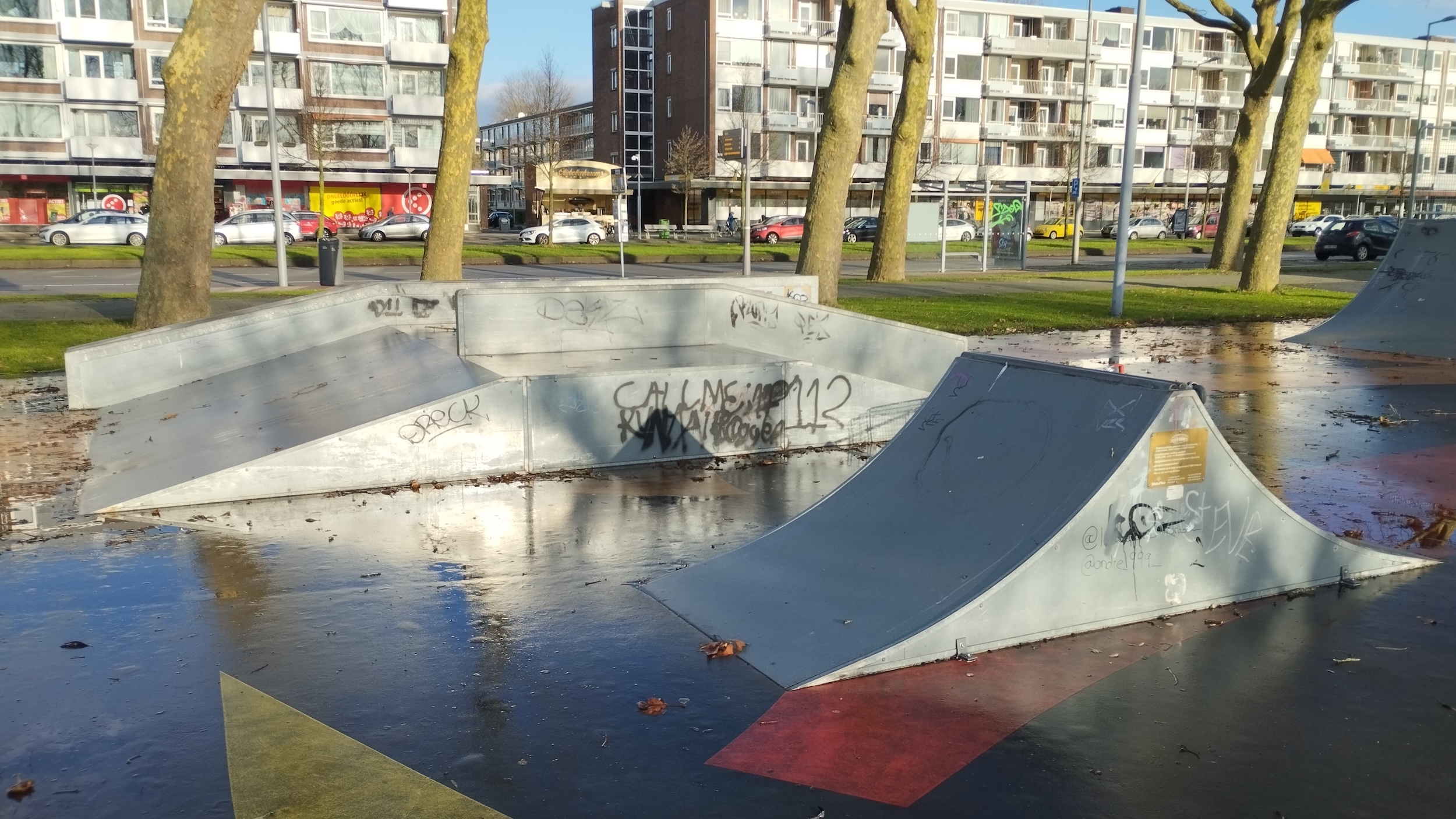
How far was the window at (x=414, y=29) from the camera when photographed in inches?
2539

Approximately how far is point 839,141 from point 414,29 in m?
50.2

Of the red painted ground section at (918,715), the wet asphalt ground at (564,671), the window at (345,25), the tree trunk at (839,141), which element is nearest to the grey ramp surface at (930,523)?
the red painted ground section at (918,715)

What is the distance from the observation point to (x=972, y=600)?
5.71 meters

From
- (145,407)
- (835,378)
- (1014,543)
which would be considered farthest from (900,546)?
(145,407)

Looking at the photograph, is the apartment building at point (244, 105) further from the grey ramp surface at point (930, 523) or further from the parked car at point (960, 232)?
the grey ramp surface at point (930, 523)

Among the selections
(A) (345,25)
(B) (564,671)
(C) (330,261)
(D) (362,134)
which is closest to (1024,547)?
(B) (564,671)

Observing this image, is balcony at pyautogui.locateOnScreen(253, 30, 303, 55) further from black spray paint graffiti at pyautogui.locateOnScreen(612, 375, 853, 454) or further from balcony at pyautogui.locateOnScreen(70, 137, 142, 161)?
black spray paint graffiti at pyautogui.locateOnScreen(612, 375, 853, 454)

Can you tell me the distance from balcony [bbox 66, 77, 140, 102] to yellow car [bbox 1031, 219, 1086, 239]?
161 feet

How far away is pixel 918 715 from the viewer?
5000 mm

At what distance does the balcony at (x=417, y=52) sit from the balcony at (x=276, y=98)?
549 cm

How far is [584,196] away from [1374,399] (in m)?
64.4

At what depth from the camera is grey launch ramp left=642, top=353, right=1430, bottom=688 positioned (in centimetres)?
576

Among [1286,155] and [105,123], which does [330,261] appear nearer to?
[1286,155]

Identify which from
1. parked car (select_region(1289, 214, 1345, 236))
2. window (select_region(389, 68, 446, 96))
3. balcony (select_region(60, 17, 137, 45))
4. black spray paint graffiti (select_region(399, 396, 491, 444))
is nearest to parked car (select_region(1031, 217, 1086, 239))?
parked car (select_region(1289, 214, 1345, 236))
